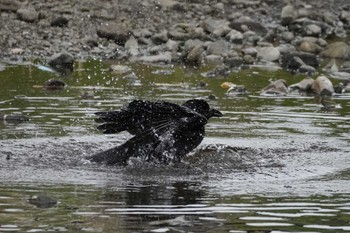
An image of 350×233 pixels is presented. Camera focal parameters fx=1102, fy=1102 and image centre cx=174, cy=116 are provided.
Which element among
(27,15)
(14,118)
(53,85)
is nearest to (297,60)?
(27,15)

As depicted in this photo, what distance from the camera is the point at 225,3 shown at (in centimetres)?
2631

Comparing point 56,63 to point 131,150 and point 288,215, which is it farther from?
point 288,215

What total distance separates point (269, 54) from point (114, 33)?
3165 millimetres

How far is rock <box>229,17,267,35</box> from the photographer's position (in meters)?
24.4

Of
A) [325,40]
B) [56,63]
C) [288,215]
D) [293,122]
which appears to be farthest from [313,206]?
[325,40]

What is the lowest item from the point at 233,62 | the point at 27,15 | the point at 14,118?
the point at 14,118

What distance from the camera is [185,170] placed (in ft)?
33.8

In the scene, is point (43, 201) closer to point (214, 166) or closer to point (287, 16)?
point (214, 166)

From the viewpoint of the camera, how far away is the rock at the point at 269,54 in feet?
71.1

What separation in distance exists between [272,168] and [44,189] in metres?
2.52

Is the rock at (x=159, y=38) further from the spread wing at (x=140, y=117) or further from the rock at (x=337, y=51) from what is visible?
the spread wing at (x=140, y=117)

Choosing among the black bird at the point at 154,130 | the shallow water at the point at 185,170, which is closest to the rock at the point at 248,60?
the shallow water at the point at 185,170

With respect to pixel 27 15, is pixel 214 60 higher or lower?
lower

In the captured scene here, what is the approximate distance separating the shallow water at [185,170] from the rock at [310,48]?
6189mm
